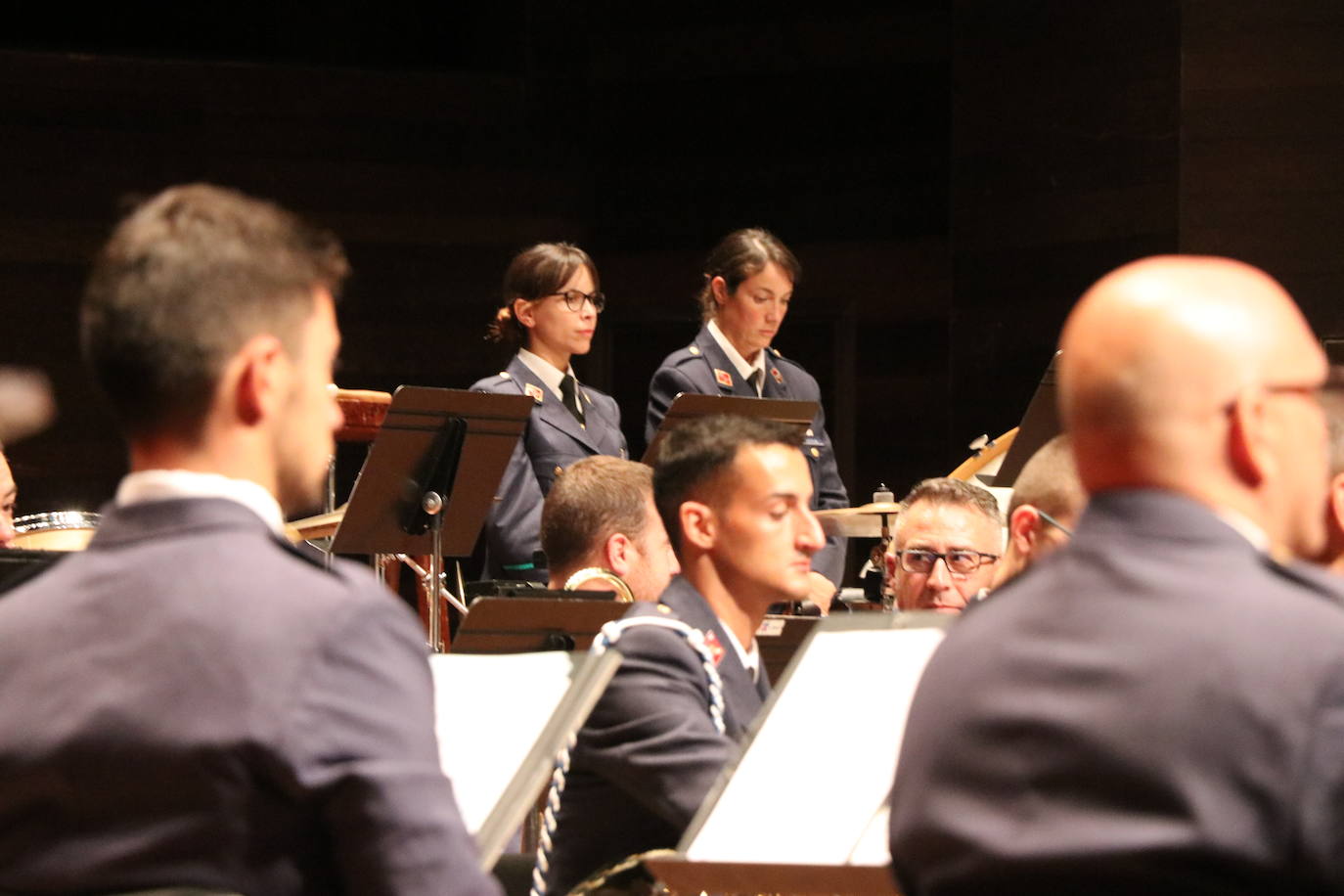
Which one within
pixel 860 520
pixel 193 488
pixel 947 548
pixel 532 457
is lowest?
pixel 860 520

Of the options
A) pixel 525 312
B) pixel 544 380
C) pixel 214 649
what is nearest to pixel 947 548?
pixel 544 380

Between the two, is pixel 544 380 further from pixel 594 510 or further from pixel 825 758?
pixel 825 758

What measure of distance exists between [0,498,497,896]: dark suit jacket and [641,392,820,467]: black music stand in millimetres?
3285

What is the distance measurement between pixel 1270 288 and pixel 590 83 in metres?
7.17

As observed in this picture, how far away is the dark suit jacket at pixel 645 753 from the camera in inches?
104

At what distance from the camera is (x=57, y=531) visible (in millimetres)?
4367

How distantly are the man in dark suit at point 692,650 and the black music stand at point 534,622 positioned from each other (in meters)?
0.19

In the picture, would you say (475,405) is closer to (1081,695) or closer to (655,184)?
(1081,695)

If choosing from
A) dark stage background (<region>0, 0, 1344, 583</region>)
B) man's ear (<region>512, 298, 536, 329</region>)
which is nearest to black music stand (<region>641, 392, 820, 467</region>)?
man's ear (<region>512, 298, 536, 329</region>)

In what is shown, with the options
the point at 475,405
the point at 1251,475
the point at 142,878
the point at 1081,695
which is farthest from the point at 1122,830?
the point at 475,405

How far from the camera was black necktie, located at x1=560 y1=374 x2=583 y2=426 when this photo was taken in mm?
5691

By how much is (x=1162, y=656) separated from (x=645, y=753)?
4.85ft

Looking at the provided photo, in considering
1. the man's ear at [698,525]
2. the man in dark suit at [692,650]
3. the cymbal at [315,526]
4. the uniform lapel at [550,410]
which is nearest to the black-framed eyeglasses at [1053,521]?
the man in dark suit at [692,650]

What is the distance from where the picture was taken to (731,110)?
27.2 ft
